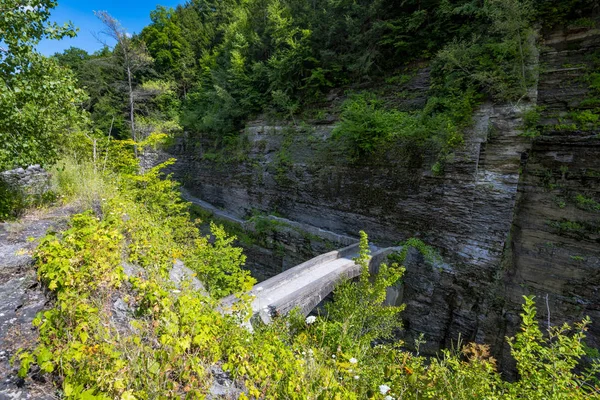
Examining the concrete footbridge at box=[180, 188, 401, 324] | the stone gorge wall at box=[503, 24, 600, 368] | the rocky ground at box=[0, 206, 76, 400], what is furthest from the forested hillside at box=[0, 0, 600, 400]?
the concrete footbridge at box=[180, 188, 401, 324]

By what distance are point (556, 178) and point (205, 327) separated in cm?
851

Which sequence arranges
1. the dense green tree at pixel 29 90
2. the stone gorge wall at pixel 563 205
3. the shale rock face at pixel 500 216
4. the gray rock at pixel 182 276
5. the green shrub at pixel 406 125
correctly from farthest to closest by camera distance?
the green shrub at pixel 406 125
the shale rock face at pixel 500 216
the stone gorge wall at pixel 563 205
the dense green tree at pixel 29 90
the gray rock at pixel 182 276

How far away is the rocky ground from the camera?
67.0 inches

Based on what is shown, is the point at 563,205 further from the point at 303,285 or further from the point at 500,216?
the point at 303,285

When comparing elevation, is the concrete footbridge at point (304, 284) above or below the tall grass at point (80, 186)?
below

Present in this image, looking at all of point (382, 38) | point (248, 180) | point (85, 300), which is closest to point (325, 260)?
point (85, 300)

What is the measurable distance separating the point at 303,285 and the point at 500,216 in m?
5.56

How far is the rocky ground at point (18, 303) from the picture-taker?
1701mm

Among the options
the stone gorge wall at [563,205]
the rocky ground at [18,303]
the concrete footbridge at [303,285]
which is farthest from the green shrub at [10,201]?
the stone gorge wall at [563,205]

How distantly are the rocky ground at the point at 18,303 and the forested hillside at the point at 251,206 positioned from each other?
19mm

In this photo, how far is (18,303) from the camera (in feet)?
8.11

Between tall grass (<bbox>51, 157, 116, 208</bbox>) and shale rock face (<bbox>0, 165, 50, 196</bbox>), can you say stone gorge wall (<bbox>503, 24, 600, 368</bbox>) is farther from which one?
shale rock face (<bbox>0, 165, 50, 196</bbox>)

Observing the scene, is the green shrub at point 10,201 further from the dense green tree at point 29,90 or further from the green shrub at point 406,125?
the green shrub at point 406,125

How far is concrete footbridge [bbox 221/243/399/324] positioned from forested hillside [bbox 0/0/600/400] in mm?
518
